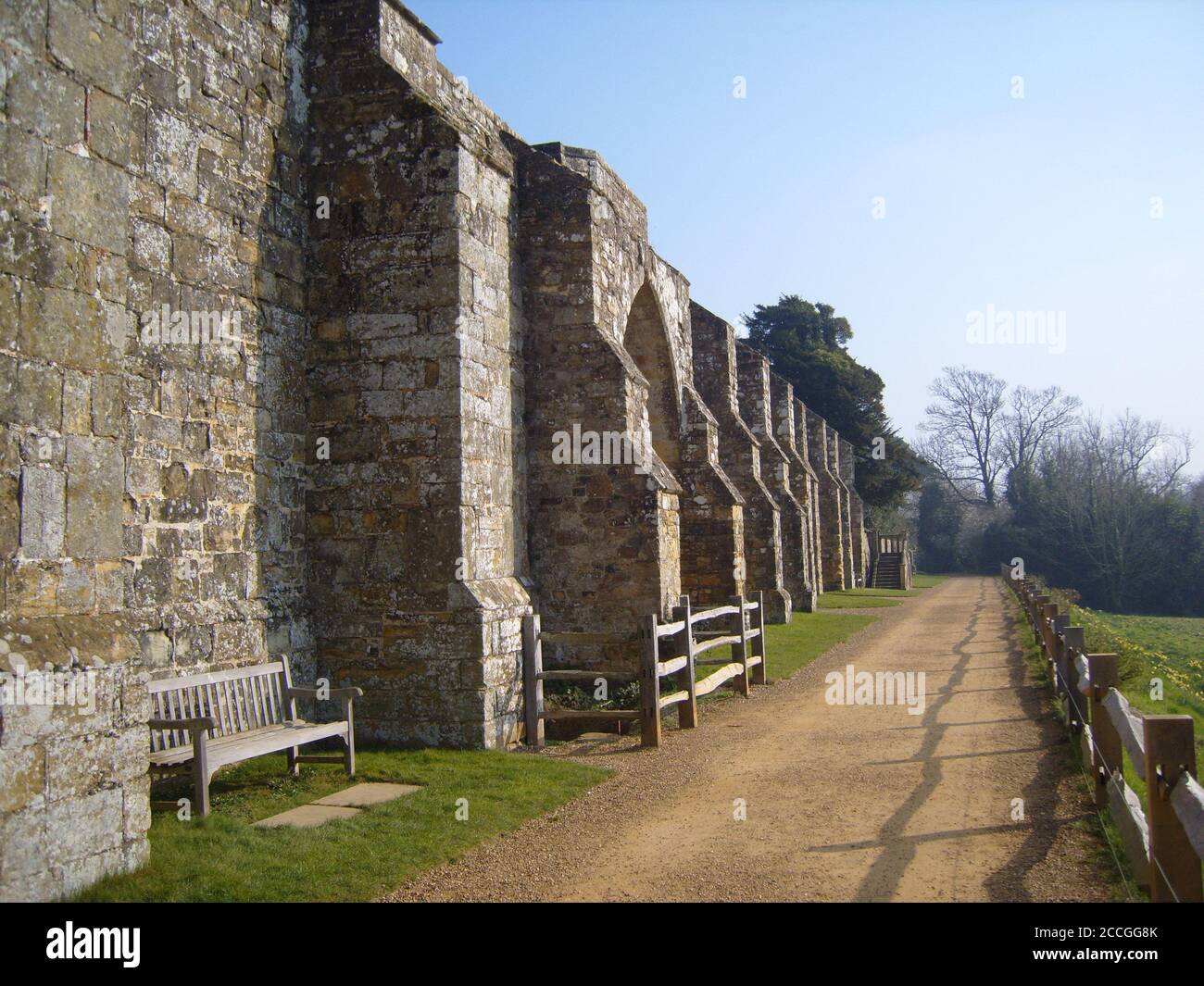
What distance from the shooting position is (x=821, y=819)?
19.9 feet

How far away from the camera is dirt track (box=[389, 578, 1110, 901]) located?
4801 mm

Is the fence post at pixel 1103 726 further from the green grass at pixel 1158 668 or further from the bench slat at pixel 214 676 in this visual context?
the bench slat at pixel 214 676

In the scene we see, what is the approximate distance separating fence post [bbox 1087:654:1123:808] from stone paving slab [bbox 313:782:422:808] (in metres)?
4.37

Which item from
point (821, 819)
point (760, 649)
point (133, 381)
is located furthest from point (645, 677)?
point (133, 381)

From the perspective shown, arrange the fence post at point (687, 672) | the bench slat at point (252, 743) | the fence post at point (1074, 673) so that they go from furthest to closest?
1. the fence post at point (687, 672)
2. the fence post at point (1074, 673)
3. the bench slat at point (252, 743)

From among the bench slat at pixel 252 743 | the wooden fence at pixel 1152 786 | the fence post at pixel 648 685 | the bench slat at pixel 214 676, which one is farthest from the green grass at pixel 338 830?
the wooden fence at pixel 1152 786

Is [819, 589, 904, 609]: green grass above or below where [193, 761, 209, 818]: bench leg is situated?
below

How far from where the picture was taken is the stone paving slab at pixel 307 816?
5652mm

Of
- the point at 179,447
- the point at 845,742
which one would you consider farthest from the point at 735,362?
the point at 179,447

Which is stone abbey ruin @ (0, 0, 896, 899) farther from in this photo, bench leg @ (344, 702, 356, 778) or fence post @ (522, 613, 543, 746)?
bench leg @ (344, 702, 356, 778)

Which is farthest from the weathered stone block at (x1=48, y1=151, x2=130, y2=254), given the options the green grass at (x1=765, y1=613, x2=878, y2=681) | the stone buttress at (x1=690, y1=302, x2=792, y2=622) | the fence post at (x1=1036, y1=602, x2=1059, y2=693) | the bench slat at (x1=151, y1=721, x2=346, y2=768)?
the stone buttress at (x1=690, y1=302, x2=792, y2=622)

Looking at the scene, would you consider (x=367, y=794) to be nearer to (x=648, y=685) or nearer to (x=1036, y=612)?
(x=648, y=685)

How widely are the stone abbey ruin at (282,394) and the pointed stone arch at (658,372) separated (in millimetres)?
2794
